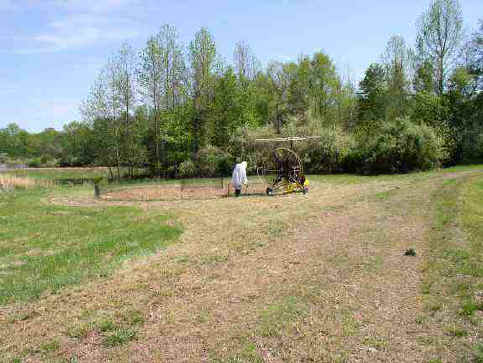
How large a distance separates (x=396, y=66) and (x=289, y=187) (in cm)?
3117

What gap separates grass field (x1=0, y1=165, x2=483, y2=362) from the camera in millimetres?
4387

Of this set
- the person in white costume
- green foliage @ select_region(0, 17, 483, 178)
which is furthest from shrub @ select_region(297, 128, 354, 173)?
the person in white costume

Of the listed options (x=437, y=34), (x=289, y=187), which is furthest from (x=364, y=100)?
(x=289, y=187)

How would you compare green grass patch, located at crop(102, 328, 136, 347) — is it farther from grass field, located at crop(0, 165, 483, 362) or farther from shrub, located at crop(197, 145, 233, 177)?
shrub, located at crop(197, 145, 233, 177)

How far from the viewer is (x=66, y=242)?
9.89m

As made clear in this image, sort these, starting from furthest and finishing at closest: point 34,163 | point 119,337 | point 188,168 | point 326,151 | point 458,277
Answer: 1. point 34,163
2. point 188,168
3. point 326,151
4. point 458,277
5. point 119,337

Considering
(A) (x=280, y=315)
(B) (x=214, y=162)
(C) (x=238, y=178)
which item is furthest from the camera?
(B) (x=214, y=162)

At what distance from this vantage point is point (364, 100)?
45906 millimetres

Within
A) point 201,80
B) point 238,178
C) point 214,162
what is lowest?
point 238,178

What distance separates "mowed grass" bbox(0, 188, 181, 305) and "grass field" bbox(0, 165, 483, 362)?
0.14 ft

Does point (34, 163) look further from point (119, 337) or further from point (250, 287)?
point (119, 337)

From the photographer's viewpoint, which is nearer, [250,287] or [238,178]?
[250,287]

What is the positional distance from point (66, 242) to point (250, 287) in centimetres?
564

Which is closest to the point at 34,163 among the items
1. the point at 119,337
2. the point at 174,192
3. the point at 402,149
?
the point at 174,192
